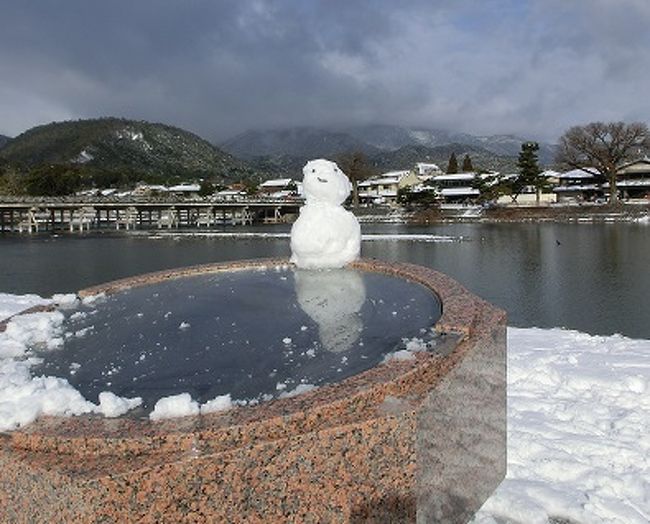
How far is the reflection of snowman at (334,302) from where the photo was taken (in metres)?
3.66

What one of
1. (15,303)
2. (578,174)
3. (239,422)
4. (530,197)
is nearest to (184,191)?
(530,197)

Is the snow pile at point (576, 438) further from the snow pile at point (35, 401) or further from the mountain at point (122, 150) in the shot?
the mountain at point (122, 150)

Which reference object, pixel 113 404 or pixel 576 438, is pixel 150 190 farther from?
pixel 113 404

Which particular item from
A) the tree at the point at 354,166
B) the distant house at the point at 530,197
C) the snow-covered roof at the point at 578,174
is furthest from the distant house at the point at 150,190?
the snow-covered roof at the point at 578,174

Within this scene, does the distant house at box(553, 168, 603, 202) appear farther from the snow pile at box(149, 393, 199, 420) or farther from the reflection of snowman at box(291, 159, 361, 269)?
the snow pile at box(149, 393, 199, 420)

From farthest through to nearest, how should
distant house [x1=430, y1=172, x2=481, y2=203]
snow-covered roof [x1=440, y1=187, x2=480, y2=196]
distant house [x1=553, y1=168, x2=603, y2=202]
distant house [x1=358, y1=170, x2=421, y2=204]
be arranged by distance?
distant house [x1=358, y1=170, x2=421, y2=204] → distant house [x1=430, y1=172, x2=481, y2=203] → snow-covered roof [x1=440, y1=187, x2=480, y2=196] → distant house [x1=553, y1=168, x2=603, y2=202]

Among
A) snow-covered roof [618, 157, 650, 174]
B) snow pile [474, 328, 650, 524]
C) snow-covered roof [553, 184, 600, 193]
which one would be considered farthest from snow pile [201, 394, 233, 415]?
snow-covered roof [618, 157, 650, 174]

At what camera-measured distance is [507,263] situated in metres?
23.2

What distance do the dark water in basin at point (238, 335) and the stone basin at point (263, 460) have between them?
0.33 m

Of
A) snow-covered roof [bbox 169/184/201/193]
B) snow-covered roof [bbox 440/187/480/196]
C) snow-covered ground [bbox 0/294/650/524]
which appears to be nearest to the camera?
snow-covered ground [bbox 0/294/650/524]

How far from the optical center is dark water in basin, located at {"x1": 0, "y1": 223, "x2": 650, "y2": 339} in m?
14.3

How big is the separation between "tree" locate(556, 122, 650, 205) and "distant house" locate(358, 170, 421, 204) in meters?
24.0

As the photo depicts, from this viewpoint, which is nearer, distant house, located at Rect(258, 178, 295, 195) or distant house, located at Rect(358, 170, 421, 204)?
distant house, located at Rect(358, 170, 421, 204)

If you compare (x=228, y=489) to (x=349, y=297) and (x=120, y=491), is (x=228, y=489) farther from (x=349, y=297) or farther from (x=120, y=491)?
(x=349, y=297)
